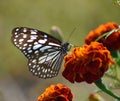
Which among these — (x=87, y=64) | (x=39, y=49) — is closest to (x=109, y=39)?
(x=87, y=64)

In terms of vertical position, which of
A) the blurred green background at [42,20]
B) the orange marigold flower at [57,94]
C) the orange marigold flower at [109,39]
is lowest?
the blurred green background at [42,20]

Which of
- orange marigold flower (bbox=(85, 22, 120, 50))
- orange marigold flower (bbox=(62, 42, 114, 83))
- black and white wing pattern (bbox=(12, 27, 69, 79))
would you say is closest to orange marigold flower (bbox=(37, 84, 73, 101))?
orange marigold flower (bbox=(62, 42, 114, 83))

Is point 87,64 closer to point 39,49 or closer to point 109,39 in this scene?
point 109,39

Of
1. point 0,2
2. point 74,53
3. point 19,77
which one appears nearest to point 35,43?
point 74,53

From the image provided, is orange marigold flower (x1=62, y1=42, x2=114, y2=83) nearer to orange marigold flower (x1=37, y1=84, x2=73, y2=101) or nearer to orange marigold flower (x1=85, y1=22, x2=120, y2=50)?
orange marigold flower (x1=37, y1=84, x2=73, y2=101)

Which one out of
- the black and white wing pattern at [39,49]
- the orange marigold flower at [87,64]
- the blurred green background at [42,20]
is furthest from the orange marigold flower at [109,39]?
the blurred green background at [42,20]

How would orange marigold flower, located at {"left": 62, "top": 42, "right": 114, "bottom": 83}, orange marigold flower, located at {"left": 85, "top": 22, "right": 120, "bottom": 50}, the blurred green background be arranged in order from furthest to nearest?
the blurred green background < orange marigold flower, located at {"left": 85, "top": 22, "right": 120, "bottom": 50} < orange marigold flower, located at {"left": 62, "top": 42, "right": 114, "bottom": 83}

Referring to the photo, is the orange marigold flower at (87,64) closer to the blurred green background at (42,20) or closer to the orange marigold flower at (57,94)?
the orange marigold flower at (57,94)
